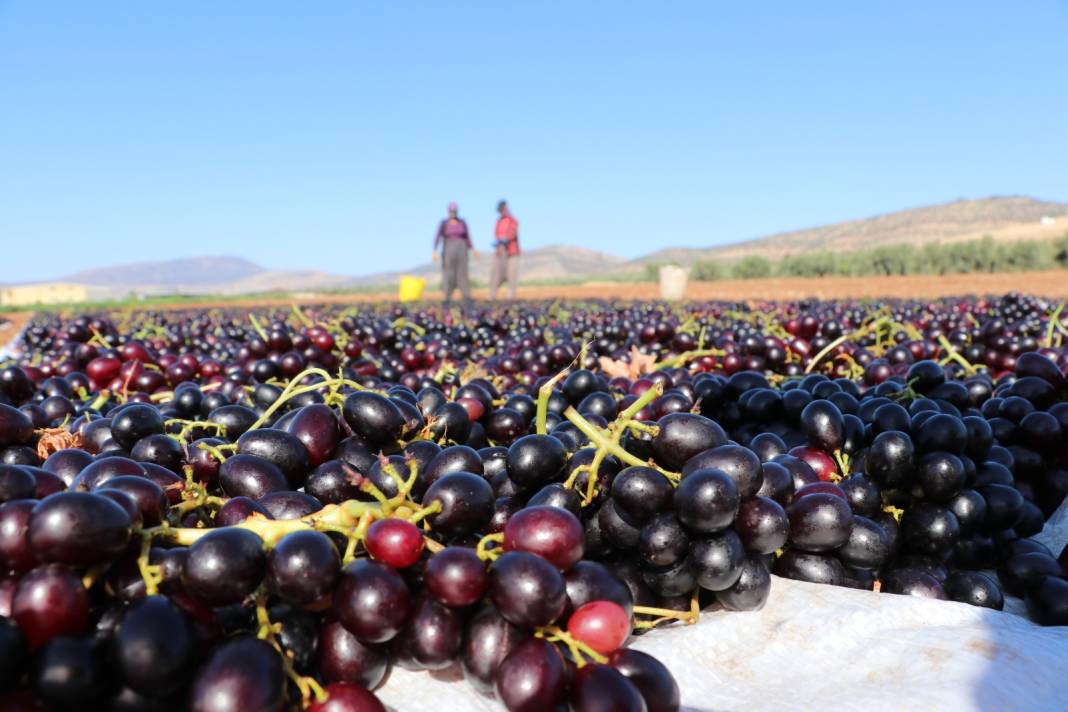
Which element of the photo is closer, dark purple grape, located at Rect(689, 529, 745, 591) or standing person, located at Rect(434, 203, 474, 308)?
dark purple grape, located at Rect(689, 529, 745, 591)

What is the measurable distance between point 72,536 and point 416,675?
621 millimetres

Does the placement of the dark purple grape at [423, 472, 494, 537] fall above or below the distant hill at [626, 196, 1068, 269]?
below

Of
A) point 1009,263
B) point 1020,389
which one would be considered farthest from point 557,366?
point 1009,263

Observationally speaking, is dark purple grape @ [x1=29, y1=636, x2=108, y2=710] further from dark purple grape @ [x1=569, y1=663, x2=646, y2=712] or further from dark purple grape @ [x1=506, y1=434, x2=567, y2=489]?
dark purple grape @ [x1=506, y1=434, x2=567, y2=489]

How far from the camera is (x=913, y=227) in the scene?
103125 millimetres

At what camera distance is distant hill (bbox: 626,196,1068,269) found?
96250 millimetres

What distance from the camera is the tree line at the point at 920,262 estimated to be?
38.9 m

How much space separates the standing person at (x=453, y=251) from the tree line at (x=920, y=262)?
95.9 ft

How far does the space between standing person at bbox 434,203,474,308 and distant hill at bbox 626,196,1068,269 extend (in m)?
75.5

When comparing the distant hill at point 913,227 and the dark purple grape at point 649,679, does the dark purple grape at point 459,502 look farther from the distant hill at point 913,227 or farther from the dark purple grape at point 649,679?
the distant hill at point 913,227

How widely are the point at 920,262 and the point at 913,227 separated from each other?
68.9 m

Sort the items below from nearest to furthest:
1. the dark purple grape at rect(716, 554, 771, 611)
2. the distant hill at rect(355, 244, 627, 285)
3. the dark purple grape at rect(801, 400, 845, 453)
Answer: the dark purple grape at rect(716, 554, 771, 611) < the dark purple grape at rect(801, 400, 845, 453) < the distant hill at rect(355, 244, 627, 285)

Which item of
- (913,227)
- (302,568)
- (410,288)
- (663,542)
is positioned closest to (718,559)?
(663,542)

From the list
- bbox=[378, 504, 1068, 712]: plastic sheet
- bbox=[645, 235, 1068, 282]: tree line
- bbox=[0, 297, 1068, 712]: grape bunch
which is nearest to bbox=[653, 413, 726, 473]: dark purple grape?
bbox=[0, 297, 1068, 712]: grape bunch
